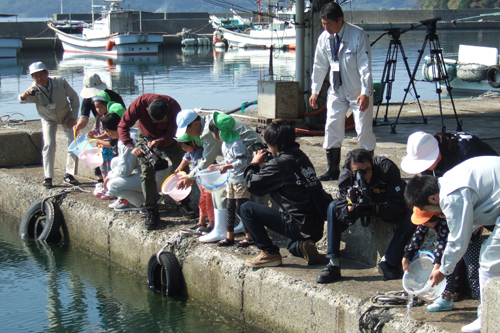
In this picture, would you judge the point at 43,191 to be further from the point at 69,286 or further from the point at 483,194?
the point at 483,194

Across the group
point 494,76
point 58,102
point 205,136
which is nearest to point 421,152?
point 205,136

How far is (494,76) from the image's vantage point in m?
15.0

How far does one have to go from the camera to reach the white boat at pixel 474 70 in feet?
50.9

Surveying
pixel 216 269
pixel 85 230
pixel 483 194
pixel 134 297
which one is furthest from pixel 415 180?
pixel 85 230

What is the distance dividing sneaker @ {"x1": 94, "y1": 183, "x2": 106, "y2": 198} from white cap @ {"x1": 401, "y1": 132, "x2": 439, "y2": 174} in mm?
4068

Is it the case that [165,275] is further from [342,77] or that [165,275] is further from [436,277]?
[436,277]

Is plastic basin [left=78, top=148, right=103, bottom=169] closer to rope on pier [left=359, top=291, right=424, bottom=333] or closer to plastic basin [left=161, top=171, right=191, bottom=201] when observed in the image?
plastic basin [left=161, top=171, right=191, bottom=201]

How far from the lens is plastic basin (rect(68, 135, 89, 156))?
681 cm

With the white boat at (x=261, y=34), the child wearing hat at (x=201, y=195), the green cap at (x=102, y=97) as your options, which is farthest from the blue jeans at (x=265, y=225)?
the white boat at (x=261, y=34)

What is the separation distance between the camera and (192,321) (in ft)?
15.8

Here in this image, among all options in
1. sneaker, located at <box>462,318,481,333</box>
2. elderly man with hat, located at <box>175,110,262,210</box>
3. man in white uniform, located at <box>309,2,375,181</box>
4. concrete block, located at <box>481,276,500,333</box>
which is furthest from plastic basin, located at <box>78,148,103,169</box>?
concrete block, located at <box>481,276,500,333</box>

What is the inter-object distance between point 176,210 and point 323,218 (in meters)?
2.23

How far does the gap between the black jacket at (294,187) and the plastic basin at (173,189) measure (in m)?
1.29

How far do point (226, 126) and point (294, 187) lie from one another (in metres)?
0.82
